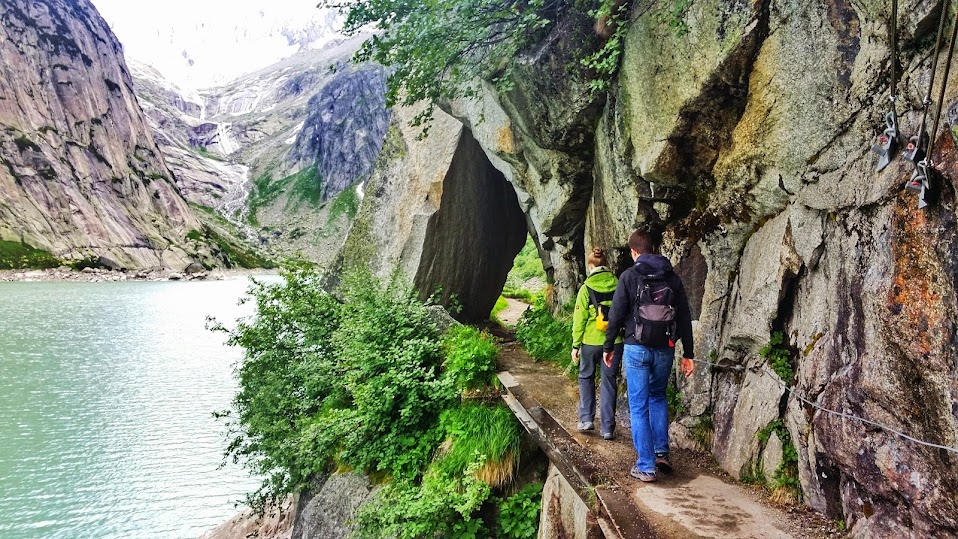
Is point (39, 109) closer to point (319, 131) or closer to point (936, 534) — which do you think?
point (319, 131)

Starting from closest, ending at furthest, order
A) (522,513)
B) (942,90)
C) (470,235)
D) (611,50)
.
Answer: (942,90) < (522,513) < (611,50) < (470,235)

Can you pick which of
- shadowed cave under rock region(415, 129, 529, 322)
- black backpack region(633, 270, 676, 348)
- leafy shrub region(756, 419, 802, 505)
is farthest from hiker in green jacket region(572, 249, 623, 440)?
shadowed cave under rock region(415, 129, 529, 322)

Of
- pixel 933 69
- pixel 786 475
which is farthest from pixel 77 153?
pixel 933 69

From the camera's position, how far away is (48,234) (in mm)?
87688

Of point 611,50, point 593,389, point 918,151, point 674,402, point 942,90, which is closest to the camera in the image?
point 942,90

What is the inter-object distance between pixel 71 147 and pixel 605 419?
124280 mm

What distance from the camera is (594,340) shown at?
6.16 m

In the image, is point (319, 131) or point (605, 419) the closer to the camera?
point (605, 419)

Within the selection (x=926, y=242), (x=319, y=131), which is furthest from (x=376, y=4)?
(x=319, y=131)

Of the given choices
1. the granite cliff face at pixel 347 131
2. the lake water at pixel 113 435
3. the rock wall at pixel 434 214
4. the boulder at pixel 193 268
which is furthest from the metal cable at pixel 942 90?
the granite cliff face at pixel 347 131

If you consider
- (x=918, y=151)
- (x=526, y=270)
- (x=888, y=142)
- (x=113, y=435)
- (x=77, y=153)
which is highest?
(x=77, y=153)

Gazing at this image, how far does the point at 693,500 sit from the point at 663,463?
0.57 m

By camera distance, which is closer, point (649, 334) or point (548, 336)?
point (649, 334)

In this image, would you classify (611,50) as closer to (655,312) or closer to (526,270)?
(655,312)
